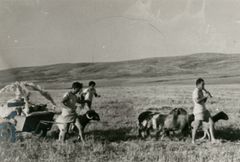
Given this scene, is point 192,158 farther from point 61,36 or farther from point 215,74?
point 61,36

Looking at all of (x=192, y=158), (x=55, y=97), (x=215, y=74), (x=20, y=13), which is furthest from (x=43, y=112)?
(x=215, y=74)

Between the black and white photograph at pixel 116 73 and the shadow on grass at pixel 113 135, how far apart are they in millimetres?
23

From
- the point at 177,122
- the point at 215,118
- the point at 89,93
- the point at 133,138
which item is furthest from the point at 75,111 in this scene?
the point at 215,118

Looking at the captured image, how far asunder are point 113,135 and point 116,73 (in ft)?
6.63

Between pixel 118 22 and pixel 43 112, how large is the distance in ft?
8.75

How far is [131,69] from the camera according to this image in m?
8.30

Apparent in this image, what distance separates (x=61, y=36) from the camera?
7.48 metres

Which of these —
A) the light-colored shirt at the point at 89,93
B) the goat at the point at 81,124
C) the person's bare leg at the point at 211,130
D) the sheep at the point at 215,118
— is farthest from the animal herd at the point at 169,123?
the light-colored shirt at the point at 89,93

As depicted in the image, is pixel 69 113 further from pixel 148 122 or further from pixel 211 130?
pixel 211 130

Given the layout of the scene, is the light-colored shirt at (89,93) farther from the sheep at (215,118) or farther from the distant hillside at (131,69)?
the sheep at (215,118)

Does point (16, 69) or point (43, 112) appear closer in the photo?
point (43, 112)

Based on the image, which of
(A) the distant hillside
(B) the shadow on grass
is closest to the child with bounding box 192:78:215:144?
(B) the shadow on grass

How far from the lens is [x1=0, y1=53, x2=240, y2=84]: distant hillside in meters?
7.80

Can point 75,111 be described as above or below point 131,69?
below
